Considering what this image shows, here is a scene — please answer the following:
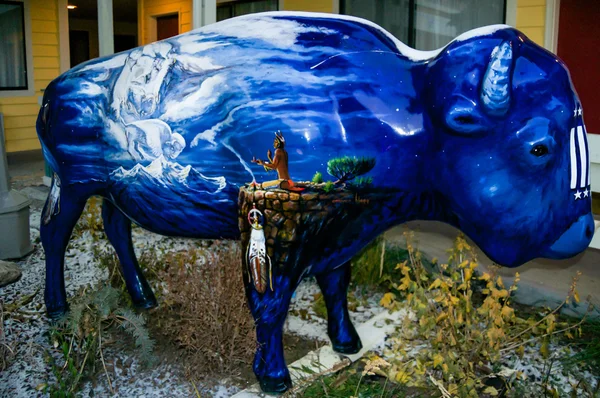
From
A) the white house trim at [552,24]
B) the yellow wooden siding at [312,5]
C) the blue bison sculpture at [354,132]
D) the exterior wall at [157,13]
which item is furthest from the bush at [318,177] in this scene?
the exterior wall at [157,13]

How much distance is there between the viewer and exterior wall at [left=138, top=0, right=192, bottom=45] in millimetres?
9258

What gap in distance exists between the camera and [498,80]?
2172mm

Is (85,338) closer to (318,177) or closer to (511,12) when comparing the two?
(318,177)

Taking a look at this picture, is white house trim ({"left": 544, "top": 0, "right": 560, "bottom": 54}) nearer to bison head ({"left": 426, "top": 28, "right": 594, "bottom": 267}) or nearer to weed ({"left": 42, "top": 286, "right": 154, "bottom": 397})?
bison head ({"left": 426, "top": 28, "right": 594, "bottom": 267})

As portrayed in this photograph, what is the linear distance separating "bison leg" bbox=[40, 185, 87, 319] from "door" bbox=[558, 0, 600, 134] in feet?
13.7

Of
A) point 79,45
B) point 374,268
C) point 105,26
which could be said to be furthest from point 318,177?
point 79,45

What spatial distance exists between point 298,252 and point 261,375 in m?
0.57

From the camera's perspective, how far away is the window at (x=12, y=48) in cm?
886

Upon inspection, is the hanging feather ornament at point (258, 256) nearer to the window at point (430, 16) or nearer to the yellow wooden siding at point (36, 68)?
the window at point (430, 16)

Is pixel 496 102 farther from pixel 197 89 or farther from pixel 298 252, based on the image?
pixel 197 89

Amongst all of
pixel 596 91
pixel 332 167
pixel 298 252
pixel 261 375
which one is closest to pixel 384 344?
pixel 261 375

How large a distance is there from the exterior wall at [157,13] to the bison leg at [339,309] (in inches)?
265

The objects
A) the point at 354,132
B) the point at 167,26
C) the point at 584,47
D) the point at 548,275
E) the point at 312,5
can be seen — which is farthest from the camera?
the point at 167,26

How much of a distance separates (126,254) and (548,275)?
8.51 ft
